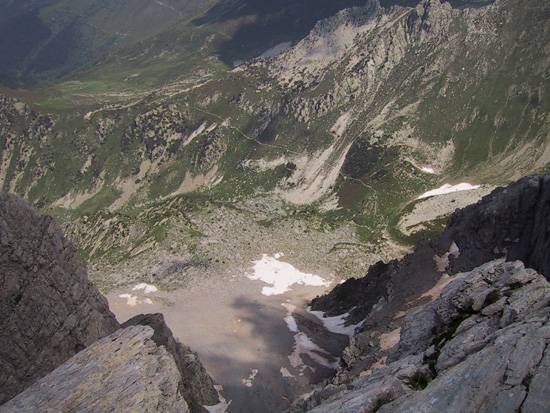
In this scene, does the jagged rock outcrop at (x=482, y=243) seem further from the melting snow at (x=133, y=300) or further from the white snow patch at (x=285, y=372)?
the melting snow at (x=133, y=300)

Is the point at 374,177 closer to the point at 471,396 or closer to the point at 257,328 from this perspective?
the point at 257,328

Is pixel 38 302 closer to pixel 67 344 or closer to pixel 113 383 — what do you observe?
pixel 67 344

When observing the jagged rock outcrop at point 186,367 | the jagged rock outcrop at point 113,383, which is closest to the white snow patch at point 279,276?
the jagged rock outcrop at point 186,367

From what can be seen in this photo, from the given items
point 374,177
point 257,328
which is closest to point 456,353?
point 257,328

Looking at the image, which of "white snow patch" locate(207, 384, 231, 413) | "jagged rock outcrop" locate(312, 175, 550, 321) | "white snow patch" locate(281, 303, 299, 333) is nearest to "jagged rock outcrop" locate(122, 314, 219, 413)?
"white snow patch" locate(207, 384, 231, 413)

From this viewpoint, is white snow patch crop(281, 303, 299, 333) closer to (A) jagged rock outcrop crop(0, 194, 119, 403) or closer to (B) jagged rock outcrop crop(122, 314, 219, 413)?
(B) jagged rock outcrop crop(122, 314, 219, 413)
